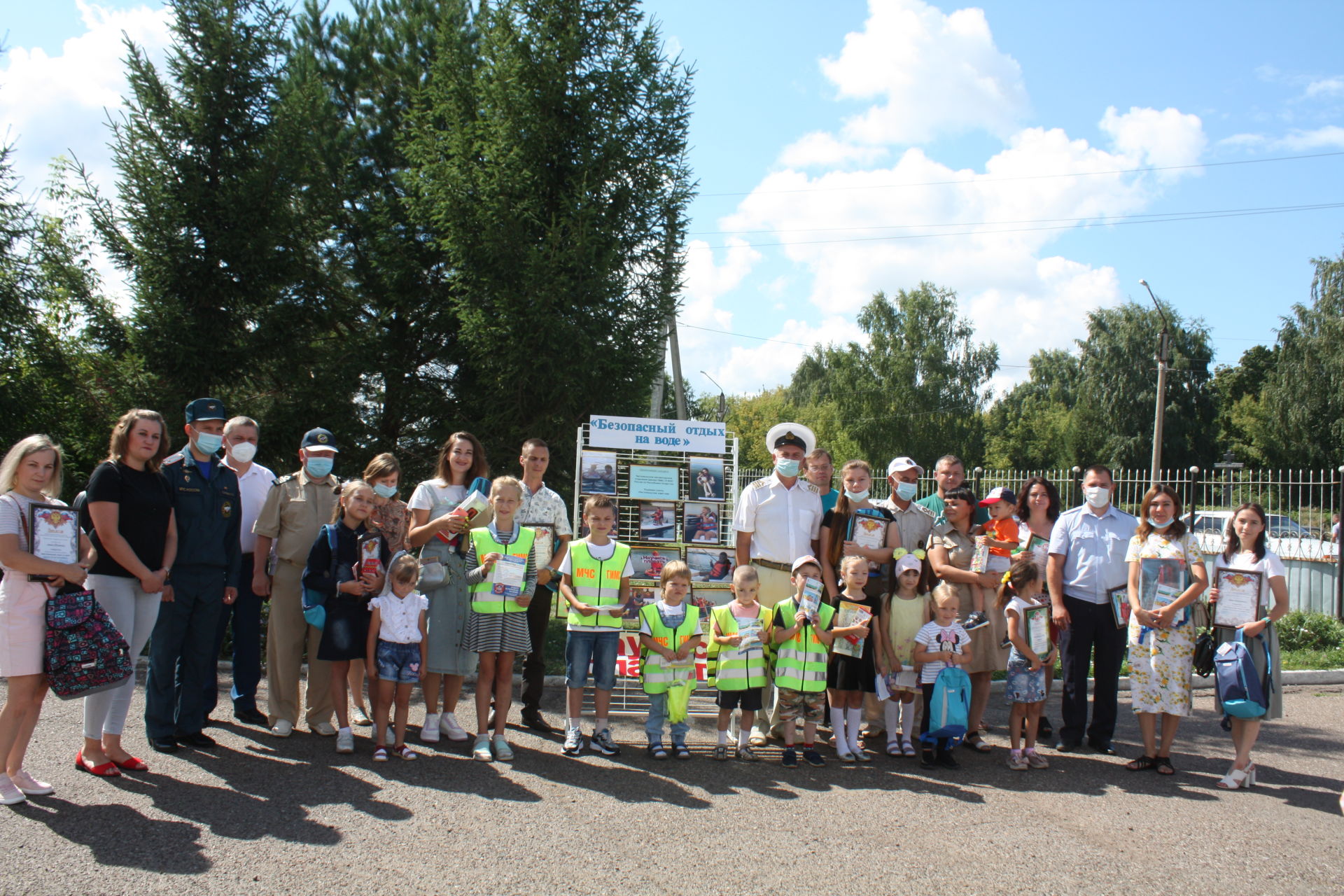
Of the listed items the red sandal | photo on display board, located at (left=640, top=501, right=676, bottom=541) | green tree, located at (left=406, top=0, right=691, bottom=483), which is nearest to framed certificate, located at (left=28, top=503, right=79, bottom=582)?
the red sandal

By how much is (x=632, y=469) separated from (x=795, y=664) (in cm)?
274

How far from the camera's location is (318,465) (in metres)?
6.33

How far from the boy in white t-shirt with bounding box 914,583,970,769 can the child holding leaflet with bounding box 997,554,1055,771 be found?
0.34m

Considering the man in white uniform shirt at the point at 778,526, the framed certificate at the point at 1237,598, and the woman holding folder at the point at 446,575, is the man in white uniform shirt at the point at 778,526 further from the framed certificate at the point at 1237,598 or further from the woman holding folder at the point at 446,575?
the framed certificate at the point at 1237,598

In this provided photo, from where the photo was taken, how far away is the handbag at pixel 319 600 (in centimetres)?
587

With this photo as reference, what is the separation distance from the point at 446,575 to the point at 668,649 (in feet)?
5.46

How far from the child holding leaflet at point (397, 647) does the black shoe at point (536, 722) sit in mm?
1004

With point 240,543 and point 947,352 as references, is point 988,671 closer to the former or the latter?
point 240,543

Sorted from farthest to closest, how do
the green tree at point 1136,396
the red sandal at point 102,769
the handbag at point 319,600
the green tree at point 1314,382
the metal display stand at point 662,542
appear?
1. the green tree at point 1136,396
2. the green tree at point 1314,382
3. the metal display stand at point 662,542
4. the handbag at point 319,600
5. the red sandal at point 102,769

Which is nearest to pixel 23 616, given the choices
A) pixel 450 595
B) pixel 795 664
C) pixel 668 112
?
pixel 450 595

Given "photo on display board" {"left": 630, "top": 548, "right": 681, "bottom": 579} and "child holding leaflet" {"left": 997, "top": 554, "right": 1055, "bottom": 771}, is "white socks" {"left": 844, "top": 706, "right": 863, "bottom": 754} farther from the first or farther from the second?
"photo on display board" {"left": 630, "top": 548, "right": 681, "bottom": 579}

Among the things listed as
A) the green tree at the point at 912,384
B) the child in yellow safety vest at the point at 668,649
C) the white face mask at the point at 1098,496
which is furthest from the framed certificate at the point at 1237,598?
the green tree at the point at 912,384

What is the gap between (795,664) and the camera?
19.8ft

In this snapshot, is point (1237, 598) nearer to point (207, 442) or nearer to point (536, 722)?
point (536, 722)
